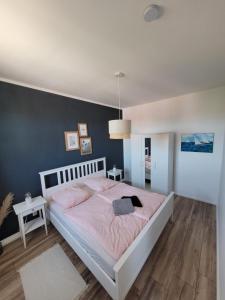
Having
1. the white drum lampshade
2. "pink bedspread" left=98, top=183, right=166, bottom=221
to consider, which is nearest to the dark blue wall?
"pink bedspread" left=98, top=183, right=166, bottom=221

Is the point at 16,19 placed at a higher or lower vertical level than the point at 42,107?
higher

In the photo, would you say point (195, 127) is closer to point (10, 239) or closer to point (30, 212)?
point (30, 212)

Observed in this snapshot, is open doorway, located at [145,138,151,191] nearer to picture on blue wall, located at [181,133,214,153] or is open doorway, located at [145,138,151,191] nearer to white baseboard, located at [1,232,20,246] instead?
picture on blue wall, located at [181,133,214,153]

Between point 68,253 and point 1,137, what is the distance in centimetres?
212

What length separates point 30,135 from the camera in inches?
96.8

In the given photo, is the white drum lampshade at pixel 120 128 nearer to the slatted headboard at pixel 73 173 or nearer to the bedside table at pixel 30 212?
the slatted headboard at pixel 73 173

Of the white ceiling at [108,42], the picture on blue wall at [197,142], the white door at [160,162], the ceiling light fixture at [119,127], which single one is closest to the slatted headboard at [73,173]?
the white door at [160,162]

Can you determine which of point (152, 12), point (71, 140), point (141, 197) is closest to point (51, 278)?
point (141, 197)

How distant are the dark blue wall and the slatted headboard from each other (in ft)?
0.41

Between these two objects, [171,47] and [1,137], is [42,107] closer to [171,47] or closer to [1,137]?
[1,137]

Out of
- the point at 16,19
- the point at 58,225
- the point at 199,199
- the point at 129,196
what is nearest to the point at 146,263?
the point at 129,196

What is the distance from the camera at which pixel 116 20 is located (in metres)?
1.08

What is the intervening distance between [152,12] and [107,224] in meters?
2.23

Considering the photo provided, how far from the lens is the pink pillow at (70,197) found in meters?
2.28
